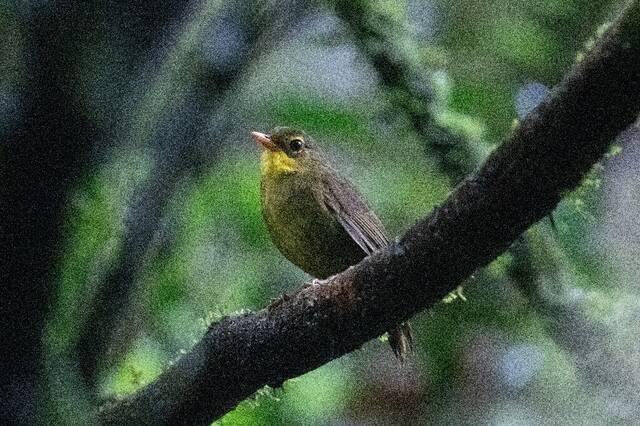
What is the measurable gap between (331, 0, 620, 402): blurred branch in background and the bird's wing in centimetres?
29

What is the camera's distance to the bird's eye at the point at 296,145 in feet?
10.3

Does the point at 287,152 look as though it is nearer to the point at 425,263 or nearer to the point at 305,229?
the point at 305,229

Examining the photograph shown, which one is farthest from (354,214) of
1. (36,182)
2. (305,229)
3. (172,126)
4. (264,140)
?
(36,182)

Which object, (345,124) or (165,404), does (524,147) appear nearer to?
(165,404)

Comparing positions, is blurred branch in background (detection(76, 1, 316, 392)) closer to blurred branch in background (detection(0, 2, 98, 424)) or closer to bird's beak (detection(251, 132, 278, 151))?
blurred branch in background (detection(0, 2, 98, 424))

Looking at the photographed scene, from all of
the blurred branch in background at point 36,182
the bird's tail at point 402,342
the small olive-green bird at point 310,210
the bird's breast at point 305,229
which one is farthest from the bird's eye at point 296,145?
the blurred branch in background at point 36,182

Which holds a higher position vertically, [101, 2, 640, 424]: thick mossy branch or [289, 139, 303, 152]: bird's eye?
[101, 2, 640, 424]: thick mossy branch

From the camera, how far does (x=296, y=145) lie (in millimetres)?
3158

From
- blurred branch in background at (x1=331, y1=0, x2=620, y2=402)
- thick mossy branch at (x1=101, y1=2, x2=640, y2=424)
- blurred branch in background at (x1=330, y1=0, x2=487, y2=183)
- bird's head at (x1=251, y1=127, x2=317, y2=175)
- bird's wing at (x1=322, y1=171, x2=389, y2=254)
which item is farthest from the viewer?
bird's head at (x1=251, y1=127, x2=317, y2=175)

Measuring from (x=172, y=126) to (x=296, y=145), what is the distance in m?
1.53

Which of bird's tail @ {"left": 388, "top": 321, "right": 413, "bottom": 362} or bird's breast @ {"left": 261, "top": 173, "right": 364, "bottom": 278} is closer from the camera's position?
bird's tail @ {"left": 388, "top": 321, "right": 413, "bottom": 362}

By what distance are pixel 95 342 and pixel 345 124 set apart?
5.09 feet

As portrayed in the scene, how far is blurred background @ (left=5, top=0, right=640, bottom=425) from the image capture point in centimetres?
142

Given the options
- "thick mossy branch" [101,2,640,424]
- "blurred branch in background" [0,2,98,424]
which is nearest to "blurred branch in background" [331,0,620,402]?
"thick mossy branch" [101,2,640,424]
